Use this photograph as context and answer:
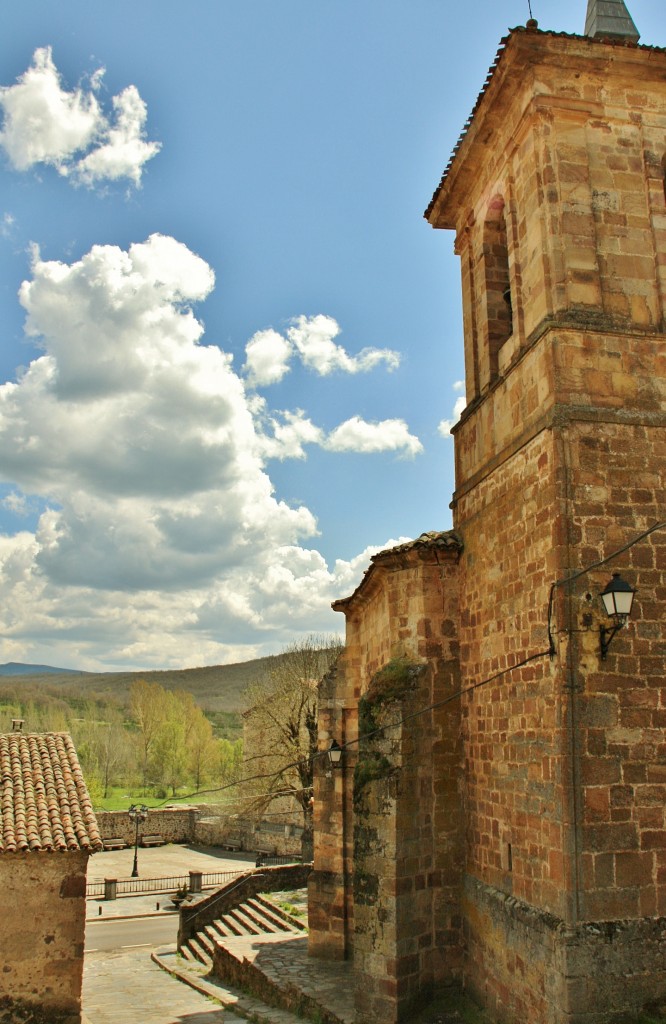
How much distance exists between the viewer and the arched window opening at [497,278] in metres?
10.3

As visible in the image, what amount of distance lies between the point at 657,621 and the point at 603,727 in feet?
3.85

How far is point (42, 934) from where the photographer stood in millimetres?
11328

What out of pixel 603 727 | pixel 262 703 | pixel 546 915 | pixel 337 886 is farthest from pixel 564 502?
pixel 262 703

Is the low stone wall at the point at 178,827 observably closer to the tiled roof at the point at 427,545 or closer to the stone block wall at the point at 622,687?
the tiled roof at the point at 427,545

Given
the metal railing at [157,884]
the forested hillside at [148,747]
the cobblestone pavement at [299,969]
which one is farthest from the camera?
the forested hillside at [148,747]

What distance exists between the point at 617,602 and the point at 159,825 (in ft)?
132

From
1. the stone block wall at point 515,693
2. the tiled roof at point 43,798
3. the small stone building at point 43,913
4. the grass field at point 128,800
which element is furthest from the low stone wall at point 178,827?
the stone block wall at point 515,693

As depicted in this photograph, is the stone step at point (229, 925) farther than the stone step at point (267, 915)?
Yes

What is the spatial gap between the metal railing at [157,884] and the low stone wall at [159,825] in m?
11.0

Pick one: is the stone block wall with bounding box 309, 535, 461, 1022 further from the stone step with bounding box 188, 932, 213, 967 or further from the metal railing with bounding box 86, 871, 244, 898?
the metal railing with bounding box 86, 871, 244, 898

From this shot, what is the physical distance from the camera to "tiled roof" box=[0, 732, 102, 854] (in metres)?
11.6

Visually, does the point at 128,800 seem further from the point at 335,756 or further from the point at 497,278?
the point at 497,278

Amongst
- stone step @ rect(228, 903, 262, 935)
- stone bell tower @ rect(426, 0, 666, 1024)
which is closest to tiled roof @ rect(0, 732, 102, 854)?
stone bell tower @ rect(426, 0, 666, 1024)

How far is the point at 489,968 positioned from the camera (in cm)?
848
